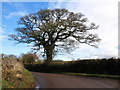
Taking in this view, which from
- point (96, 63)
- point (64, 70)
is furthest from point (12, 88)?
point (64, 70)

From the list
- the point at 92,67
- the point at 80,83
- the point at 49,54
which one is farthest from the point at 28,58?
the point at 80,83

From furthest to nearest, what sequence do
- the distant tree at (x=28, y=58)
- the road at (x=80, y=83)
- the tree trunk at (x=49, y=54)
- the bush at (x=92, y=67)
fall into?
1. the distant tree at (x=28, y=58)
2. the tree trunk at (x=49, y=54)
3. the bush at (x=92, y=67)
4. the road at (x=80, y=83)

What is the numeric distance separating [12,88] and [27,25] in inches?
922

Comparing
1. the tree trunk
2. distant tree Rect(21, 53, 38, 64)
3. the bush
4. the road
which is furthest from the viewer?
distant tree Rect(21, 53, 38, 64)

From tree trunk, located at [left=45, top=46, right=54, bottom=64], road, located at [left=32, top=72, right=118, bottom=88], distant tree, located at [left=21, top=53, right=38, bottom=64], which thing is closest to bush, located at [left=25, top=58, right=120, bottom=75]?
tree trunk, located at [left=45, top=46, right=54, bottom=64]

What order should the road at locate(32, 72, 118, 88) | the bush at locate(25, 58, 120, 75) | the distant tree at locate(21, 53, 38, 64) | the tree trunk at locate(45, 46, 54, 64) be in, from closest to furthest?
the road at locate(32, 72, 118, 88)
the bush at locate(25, 58, 120, 75)
the tree trunk at locate(45, 46, 54, 64)
the distant tree at locate(21, 53, 38, 64)

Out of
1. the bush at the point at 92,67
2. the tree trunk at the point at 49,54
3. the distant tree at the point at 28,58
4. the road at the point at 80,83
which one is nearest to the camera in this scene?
the road at the point at 80,83

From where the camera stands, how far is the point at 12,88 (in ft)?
26.6

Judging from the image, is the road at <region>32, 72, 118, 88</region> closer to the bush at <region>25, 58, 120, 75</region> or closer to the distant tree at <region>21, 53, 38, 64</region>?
the bush at <region>25, 58, 120, 75</region>

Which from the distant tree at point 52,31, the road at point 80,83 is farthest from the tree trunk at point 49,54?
the road at point 80,83

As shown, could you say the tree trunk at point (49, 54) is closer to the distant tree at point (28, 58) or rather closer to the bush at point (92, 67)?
the bush at point (92, 67)

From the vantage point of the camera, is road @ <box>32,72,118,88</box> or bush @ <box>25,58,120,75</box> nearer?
road @ <box>32,72,118,88</box>

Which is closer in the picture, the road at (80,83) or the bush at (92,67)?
the road at (80,83)

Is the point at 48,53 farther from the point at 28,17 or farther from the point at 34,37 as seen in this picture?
the point at 28,17
